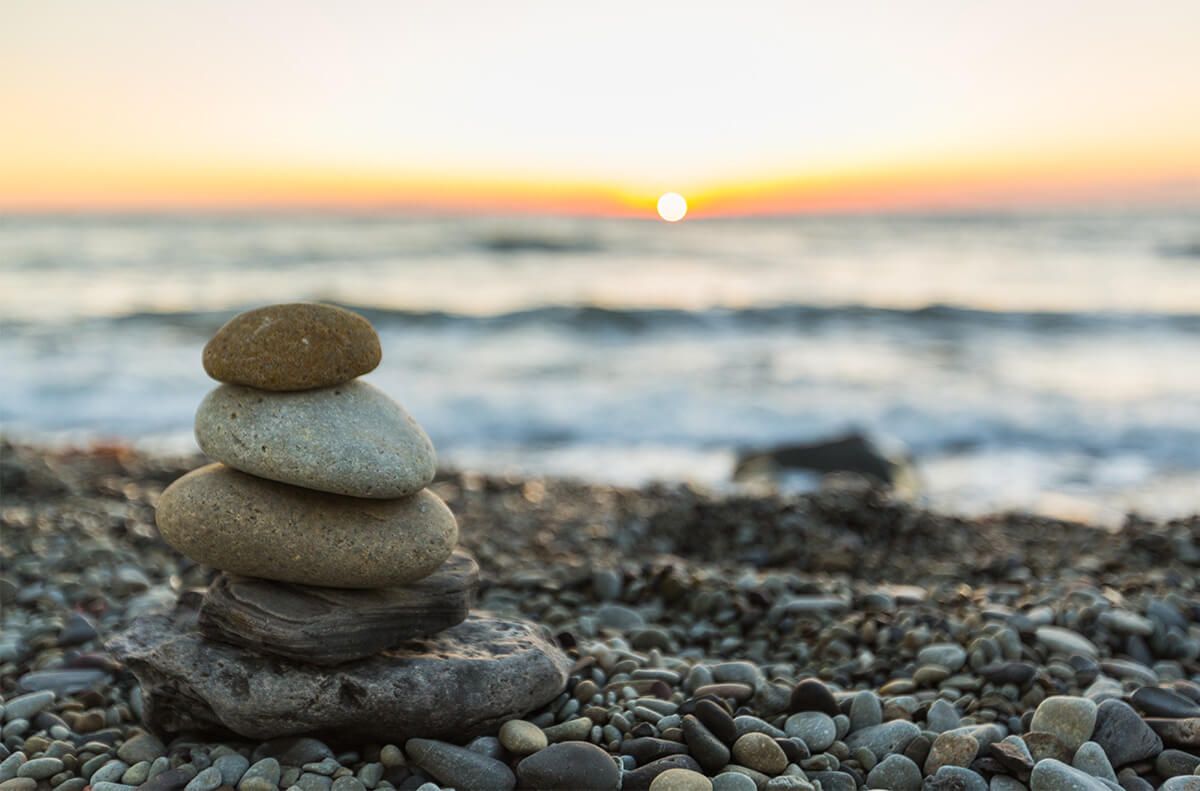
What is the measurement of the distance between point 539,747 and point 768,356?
13669 millimetres

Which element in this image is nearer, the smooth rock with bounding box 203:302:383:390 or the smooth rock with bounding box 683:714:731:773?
the smooth rock with bounding box 683:714:731:773

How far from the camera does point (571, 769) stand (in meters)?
2.56

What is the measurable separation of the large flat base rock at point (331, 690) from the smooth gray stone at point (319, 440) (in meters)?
0.53

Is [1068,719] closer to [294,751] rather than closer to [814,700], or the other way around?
[814,700]

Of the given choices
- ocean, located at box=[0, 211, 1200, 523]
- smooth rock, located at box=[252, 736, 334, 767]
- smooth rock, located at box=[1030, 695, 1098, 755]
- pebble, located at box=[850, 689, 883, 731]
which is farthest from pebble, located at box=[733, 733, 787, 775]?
ocean, located at box=[0, 211, 1200, 523]

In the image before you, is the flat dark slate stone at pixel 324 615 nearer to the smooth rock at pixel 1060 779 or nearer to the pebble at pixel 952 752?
the pebble at pixel 952 752

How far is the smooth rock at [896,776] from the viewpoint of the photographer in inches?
103

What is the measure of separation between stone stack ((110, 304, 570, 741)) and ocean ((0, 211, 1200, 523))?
541cm

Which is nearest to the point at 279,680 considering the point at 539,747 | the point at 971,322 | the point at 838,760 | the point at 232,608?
the point at 232,608

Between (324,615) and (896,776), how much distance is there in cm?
170

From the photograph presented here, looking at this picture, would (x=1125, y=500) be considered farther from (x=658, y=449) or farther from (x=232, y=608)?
(x=232, y=608)

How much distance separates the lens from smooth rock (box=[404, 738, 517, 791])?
2.60 metres

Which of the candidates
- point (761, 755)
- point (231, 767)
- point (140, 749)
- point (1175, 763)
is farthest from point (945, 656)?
point (140, 749)

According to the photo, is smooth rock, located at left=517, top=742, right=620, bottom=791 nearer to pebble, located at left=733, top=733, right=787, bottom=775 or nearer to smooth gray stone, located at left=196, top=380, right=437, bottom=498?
pebble, located at left=733, top=733, right=787, bottom=775
